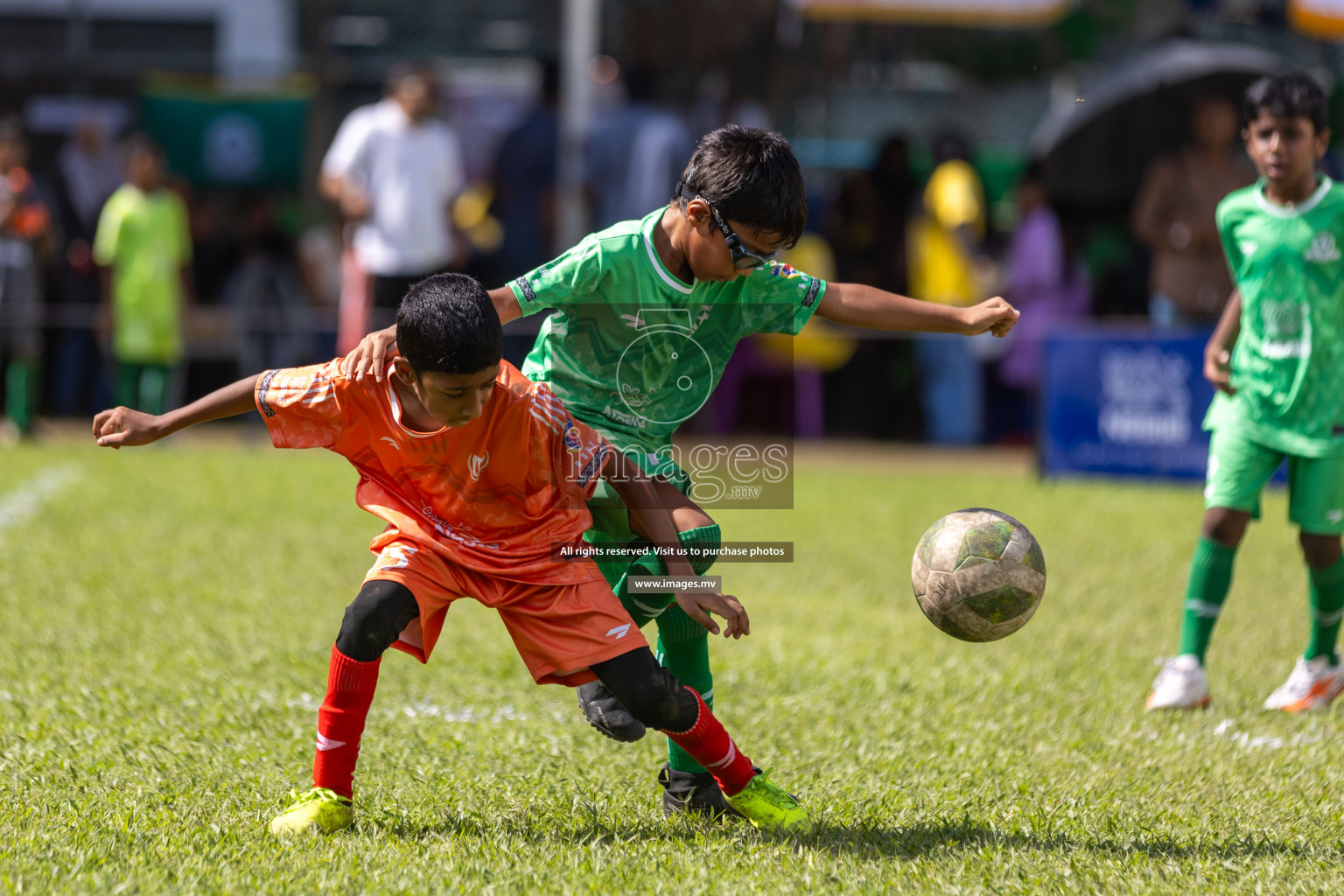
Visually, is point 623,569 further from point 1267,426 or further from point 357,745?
point 1267,426

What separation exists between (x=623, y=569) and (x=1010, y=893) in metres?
1.30

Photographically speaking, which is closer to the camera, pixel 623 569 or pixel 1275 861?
pixel 1275 861

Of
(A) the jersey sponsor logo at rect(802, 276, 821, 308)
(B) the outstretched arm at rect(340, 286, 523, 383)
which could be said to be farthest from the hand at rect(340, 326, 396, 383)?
(A) the jersey sponsor logo at rect(802, 276, 821, 308)

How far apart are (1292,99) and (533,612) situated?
3045 mm

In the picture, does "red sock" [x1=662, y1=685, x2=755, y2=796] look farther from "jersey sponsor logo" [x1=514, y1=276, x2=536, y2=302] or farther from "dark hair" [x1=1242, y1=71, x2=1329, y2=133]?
"dark hair" [x1=1242, y1=71, x2=1329, y2=133]

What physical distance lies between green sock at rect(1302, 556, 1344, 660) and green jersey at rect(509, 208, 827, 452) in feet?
7.83

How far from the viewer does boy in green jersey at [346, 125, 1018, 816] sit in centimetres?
368

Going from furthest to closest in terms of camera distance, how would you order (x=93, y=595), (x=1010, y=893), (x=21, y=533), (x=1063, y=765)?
(x=21, y=533), (x=93, y=595), (x=1063, y=765), (x=1010, y=893)

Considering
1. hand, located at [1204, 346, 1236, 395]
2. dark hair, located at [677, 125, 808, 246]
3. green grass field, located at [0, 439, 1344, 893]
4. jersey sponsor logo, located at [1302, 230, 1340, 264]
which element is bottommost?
green grass field, located at [0, 439, 1344, 893]

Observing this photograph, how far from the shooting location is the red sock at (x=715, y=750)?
11.9ft

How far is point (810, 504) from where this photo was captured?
9875 millimetres

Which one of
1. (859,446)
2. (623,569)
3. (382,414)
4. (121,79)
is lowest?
(859,446)

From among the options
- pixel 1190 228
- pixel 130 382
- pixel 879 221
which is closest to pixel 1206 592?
pixel 1190 228

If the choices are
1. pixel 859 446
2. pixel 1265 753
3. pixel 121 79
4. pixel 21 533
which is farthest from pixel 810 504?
pixel 121 79
